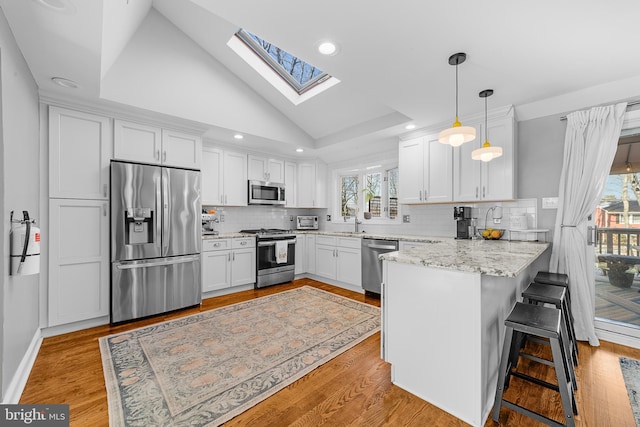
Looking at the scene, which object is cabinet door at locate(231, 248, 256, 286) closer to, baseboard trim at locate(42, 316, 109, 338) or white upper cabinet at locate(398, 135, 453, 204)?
baseboard trim at locate(42, 316, 109, 338)

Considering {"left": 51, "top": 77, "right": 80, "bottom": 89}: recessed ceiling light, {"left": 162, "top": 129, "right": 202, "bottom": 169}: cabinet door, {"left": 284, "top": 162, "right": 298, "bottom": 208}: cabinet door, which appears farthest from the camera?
{"left": 284, "top": 162, "right": 298, "bottom": 208}: cabinet door

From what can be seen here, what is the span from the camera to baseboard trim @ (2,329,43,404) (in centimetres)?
171

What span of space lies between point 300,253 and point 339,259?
819 millimetres

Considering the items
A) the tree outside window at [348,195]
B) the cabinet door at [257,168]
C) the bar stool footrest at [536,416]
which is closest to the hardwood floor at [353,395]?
the bar stool footrest at [536,416]

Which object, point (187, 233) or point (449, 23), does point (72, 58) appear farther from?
point (449, 23)

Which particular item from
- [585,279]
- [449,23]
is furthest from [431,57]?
[585,279]

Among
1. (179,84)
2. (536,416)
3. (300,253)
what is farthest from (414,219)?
(179,84)

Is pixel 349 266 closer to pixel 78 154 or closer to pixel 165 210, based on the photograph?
pixel 165 210

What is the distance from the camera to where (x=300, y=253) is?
497 cm

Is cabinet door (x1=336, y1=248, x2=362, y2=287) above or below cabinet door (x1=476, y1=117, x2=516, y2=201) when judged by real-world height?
below

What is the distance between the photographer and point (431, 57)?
2.15 metres

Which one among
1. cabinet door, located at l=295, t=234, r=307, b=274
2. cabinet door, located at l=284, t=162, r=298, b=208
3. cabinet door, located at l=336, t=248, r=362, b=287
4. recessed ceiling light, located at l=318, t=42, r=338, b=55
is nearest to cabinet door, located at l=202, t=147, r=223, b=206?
cabinet door, located at l=284, t=162, r=298, b=208

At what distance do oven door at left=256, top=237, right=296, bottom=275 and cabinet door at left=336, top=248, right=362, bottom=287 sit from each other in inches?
33.1

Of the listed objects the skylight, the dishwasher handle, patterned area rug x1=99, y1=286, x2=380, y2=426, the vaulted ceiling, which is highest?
the skylight
